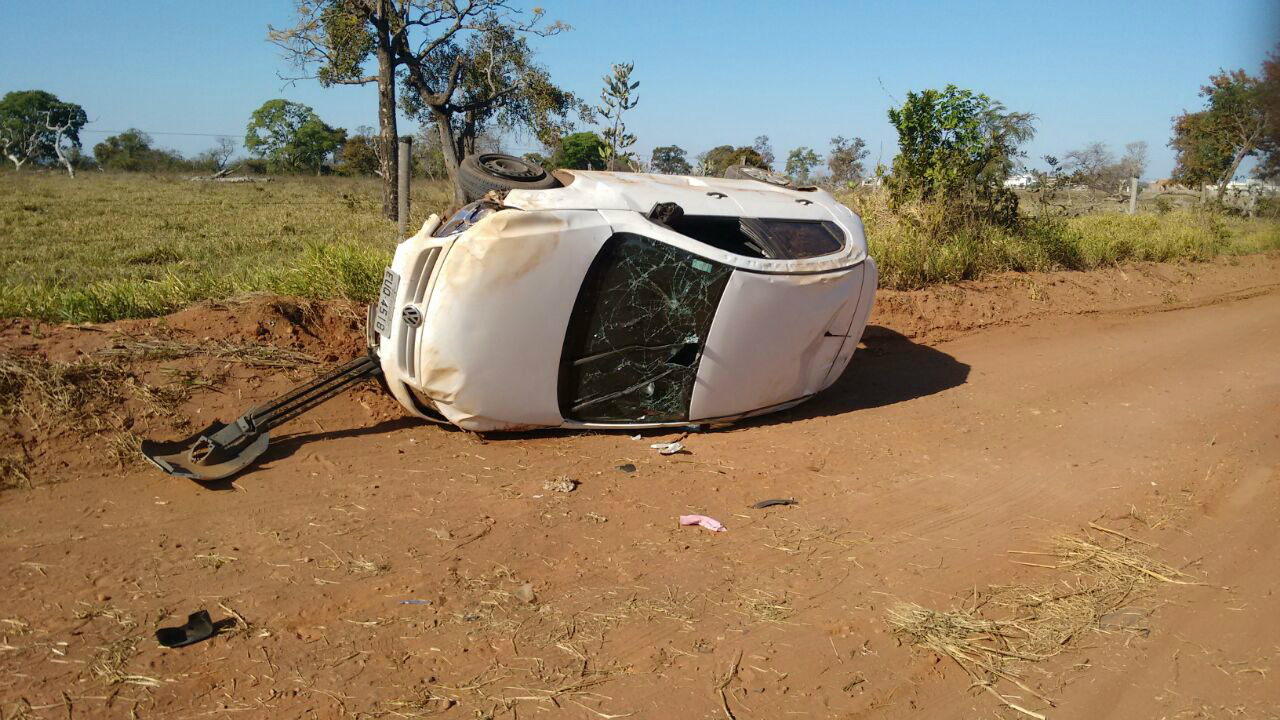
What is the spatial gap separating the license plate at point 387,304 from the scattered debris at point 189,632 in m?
2.09

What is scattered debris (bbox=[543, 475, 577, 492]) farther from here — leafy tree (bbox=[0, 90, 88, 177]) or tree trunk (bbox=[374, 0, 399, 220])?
leafy tree (bbox=[0, 90, 88, 177])

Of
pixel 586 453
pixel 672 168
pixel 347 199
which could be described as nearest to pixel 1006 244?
pixel 672 168

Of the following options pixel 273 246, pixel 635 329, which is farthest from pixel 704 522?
pixel 273 246

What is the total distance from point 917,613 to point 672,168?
35.5 feet

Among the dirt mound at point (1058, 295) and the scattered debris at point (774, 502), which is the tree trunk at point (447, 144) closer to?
the dirt mound at point (1058, 295)

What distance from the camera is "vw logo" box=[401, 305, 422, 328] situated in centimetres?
484

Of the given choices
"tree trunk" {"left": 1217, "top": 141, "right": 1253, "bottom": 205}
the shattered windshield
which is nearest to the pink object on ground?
the shattered windshield

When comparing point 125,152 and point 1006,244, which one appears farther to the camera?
point 125,152

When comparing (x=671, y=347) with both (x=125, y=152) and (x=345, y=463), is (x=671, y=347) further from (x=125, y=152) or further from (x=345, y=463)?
(x=125, y=152)

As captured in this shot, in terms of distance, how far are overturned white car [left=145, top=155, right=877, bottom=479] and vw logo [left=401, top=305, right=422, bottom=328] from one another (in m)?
0.01

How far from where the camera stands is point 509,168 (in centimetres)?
548

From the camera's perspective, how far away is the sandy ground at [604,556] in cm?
312

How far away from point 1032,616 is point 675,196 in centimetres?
310

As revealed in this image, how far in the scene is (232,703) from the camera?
2.93 m
